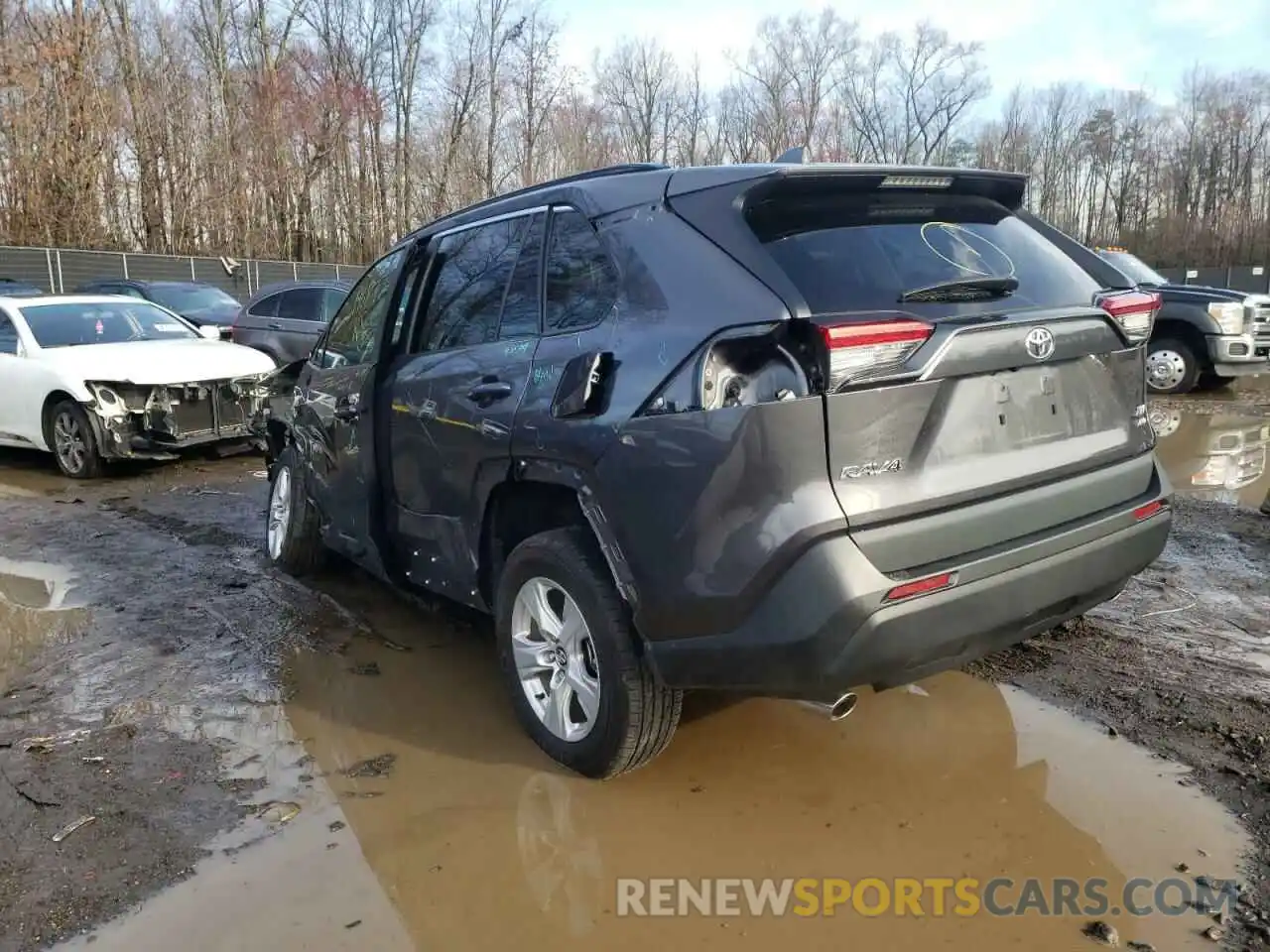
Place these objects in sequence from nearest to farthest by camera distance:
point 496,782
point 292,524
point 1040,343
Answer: point 1040,343 → point 496,782 → point 292,524

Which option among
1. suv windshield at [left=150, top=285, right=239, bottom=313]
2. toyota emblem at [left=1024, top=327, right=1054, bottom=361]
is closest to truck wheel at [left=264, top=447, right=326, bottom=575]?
toyota emblem at [left=1024, top=327, right=1054, bottom=361]

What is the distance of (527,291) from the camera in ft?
11.0

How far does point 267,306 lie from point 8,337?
4780 millimetres

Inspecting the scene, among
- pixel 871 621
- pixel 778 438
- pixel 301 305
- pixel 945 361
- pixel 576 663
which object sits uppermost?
pixel 301 305

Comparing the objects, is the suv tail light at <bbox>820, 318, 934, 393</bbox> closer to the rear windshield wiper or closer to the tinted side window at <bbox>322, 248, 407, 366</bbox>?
the rear windshield wiper

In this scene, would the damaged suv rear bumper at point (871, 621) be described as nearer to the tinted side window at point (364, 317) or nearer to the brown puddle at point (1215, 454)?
the tinted side window at point (364, 317)

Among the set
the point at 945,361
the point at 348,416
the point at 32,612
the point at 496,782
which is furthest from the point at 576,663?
the point at 32,612

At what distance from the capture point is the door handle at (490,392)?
3.21m

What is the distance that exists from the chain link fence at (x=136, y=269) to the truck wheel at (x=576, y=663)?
2317cm

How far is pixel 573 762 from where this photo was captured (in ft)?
10.2

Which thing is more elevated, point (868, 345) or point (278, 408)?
point (868, 345)

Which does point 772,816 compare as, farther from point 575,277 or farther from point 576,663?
point 575,277

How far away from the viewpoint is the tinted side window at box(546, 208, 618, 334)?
2.93 meters

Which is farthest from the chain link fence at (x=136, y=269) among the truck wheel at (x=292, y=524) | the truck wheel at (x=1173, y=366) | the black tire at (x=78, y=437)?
the truck wheel at (x=292, y=524)
